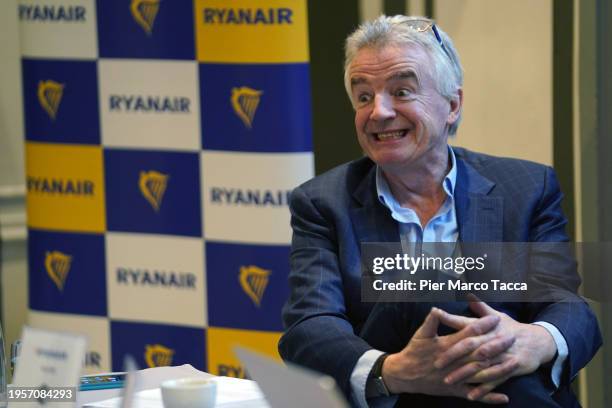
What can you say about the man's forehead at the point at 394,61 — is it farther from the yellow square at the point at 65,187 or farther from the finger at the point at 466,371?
the yellow square at the point at 65,187

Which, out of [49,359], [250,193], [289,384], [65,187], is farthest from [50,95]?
[289,384]

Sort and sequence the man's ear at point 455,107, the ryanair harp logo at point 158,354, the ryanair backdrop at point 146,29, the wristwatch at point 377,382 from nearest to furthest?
the wristwatch at point 377,382 < the man's ear at point 455,107 < the ryanair backdrop at point 146,29 < the ryanair harp logo at point 158,354

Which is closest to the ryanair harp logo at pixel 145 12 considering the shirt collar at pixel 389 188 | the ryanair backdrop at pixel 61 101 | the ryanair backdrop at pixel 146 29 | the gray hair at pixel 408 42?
the ryanair backdrop at pixel 146 29

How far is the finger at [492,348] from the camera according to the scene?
2143 millimetres

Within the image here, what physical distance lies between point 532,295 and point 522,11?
1.58 m

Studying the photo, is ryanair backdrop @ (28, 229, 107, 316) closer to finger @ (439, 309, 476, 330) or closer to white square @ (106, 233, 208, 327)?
white square @ (106, 233, 208, 327)

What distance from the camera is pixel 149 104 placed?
417 centimetres

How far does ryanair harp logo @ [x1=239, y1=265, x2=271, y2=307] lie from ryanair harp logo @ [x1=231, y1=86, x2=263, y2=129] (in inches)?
21.1

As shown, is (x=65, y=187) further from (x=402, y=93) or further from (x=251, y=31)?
(x=402, y=93)

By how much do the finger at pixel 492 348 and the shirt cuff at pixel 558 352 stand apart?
16 centimetres

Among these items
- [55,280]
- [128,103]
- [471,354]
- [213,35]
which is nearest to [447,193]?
[471,354]

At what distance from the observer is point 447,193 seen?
2520 millimetres

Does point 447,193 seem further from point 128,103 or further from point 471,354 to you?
point 128,103

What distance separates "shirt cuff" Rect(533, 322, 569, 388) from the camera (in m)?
2.26
